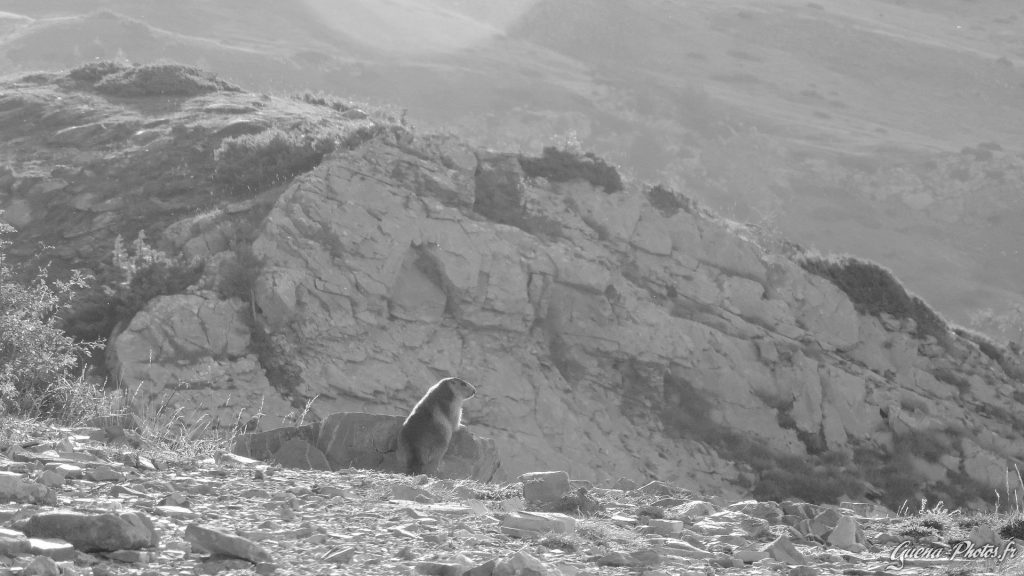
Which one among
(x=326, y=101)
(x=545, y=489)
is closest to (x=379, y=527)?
(x=545, y=489)

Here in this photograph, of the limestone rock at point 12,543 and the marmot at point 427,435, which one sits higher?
the limestone rock at point 12,543

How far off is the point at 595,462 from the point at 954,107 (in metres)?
63.0

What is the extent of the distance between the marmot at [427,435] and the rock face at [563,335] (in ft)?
21.2

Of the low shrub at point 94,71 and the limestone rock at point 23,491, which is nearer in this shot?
the limestone rock at point 23,491

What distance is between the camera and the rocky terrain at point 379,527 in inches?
188

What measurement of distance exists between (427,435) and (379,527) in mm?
4444

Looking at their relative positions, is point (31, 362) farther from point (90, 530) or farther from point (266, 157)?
point (266, 157)

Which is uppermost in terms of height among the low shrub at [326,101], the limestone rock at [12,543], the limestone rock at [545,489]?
the limestone rock at [12,543]

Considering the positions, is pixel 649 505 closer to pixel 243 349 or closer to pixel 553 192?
pixel 243 349

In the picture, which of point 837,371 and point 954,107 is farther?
point 954,107

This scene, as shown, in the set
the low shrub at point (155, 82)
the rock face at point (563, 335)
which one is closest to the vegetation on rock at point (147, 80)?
the low shrub at point (155, 82)

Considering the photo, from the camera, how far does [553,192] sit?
22.6 metres

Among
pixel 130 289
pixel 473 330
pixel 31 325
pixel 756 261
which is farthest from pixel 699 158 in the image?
pixel 31 325

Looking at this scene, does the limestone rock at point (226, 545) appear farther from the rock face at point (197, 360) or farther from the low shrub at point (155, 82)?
the low shrub at point (155, 82)
